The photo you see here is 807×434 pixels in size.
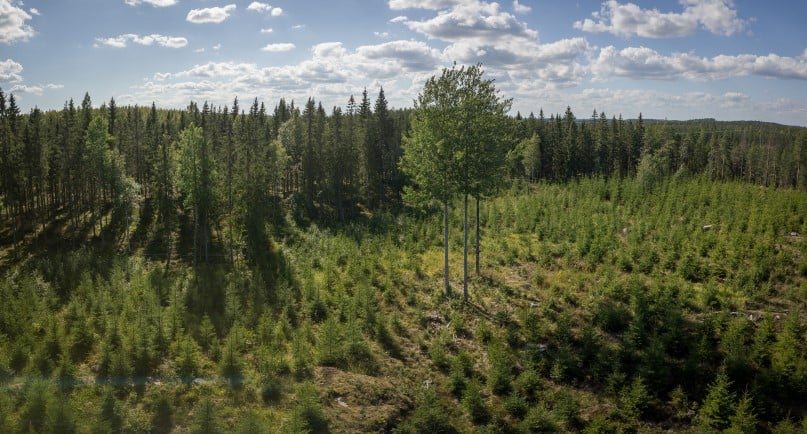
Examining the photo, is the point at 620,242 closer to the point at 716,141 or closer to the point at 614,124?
the point at 614,124

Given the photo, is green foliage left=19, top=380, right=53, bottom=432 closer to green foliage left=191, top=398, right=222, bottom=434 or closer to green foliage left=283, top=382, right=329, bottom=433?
green foliage left=191, top=398, right=222, bottom=434

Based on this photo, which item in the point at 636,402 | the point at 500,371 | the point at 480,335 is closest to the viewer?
the point at 636,402

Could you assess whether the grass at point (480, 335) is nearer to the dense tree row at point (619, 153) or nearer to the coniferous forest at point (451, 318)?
the coniferous forest at point (451, 318)

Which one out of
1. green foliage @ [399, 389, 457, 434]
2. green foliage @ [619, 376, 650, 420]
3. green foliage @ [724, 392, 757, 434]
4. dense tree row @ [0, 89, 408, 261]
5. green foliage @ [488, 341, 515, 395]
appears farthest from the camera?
dense tree row @ [0, 89, 408, 261]

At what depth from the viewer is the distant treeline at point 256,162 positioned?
144 feet

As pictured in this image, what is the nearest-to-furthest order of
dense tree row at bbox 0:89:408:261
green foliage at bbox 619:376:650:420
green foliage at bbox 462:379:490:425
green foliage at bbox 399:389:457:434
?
green foliage at bbox 399:389:457:434 → green foliage at bbox 619:376:650:420 → green foliage at bbox 462:379:490:425 → dense tree row at bbox 0:89:408:261

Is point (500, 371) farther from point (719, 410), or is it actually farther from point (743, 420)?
point (743, 420)

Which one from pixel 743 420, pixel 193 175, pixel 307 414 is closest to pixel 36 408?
pixel 307 414

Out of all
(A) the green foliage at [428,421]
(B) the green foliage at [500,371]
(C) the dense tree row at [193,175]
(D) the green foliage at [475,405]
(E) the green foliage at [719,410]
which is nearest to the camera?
(E) the green foliage at [719,410]

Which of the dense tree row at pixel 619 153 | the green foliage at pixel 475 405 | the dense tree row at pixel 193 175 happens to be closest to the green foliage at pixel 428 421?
the green foliage at pixel 475 405

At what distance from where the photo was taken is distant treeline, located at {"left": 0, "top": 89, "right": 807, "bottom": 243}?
43.9m

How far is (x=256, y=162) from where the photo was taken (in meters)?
44.3

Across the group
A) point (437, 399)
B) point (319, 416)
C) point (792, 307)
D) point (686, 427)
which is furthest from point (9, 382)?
point (792, 307)

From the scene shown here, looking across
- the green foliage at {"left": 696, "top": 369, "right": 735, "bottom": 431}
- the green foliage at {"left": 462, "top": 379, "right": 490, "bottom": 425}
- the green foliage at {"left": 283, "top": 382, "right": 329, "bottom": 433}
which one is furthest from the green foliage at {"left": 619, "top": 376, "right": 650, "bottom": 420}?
the green foliage at {"left": 283, "top": 382, "right": 329, "bottom": 433}
